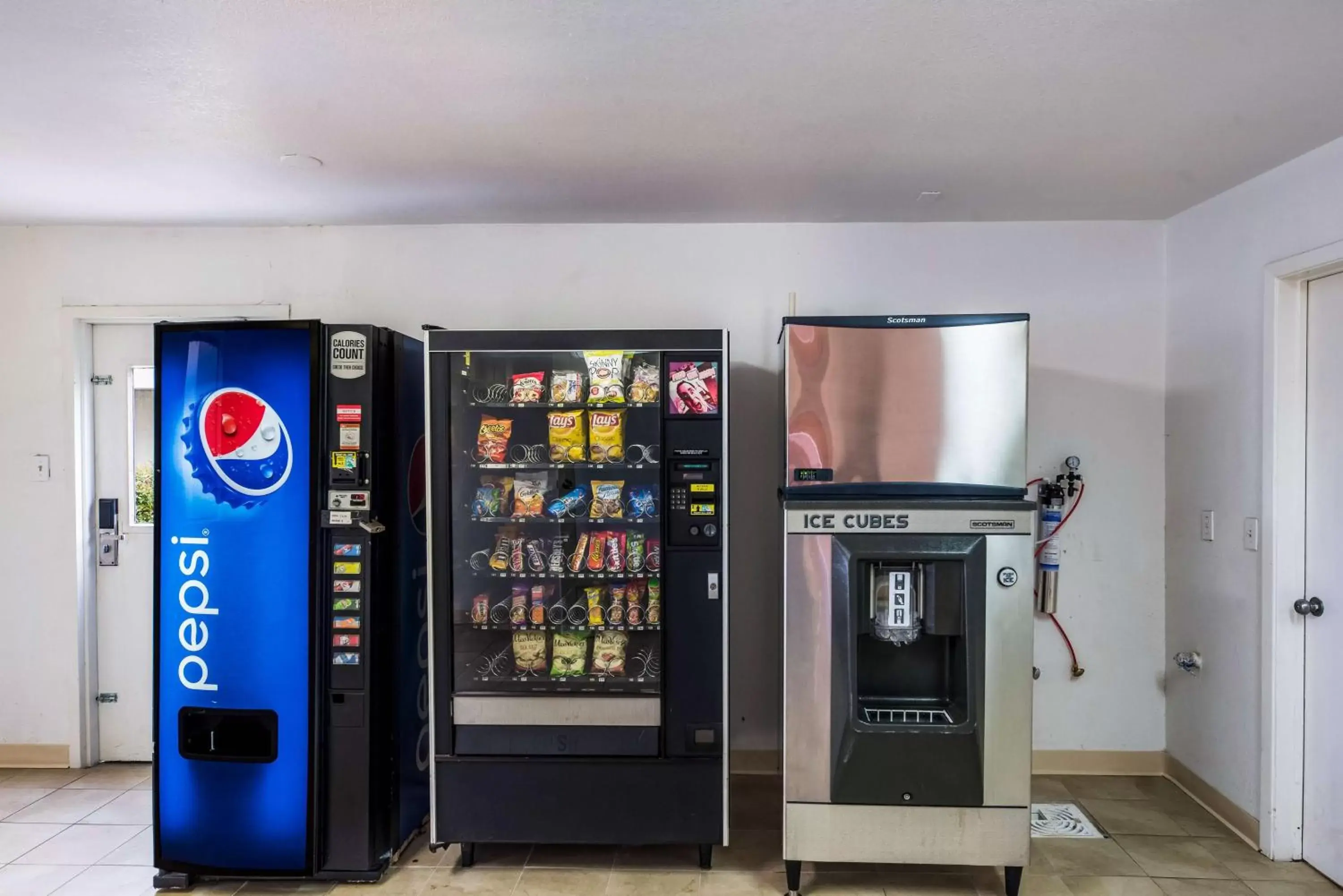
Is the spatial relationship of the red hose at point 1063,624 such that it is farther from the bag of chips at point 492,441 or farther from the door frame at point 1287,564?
the bag of chips at point 492,441

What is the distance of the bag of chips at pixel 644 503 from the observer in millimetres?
2584

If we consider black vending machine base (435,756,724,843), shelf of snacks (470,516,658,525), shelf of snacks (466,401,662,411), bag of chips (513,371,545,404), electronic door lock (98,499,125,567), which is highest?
bag of chips (513,371,545,404)

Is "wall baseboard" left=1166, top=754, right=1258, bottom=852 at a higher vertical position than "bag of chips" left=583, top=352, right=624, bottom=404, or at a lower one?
lower

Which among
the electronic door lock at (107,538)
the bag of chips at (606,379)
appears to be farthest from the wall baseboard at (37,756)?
the bag of chips at (606,379)

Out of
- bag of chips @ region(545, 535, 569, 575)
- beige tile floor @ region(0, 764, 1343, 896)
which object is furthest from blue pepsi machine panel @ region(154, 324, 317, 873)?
bag of chips @ region(545, 535, 569, 575)

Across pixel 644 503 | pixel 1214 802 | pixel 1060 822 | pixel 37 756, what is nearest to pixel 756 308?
pixel 644 503

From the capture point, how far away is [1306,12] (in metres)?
1.61

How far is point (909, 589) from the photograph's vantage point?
2320 mm

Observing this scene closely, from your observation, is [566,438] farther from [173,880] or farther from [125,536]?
[125,536]

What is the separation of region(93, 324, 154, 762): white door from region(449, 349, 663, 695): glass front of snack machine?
1820 millimetres

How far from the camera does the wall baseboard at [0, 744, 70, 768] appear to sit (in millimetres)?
3289

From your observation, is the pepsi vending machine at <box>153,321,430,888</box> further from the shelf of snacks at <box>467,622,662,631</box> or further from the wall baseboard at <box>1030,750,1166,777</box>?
the wall baseboard at <box>1030,750,1166,777</box>

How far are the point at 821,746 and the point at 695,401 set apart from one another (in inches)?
46.3

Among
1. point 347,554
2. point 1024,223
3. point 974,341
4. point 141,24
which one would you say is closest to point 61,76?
point 141,24
